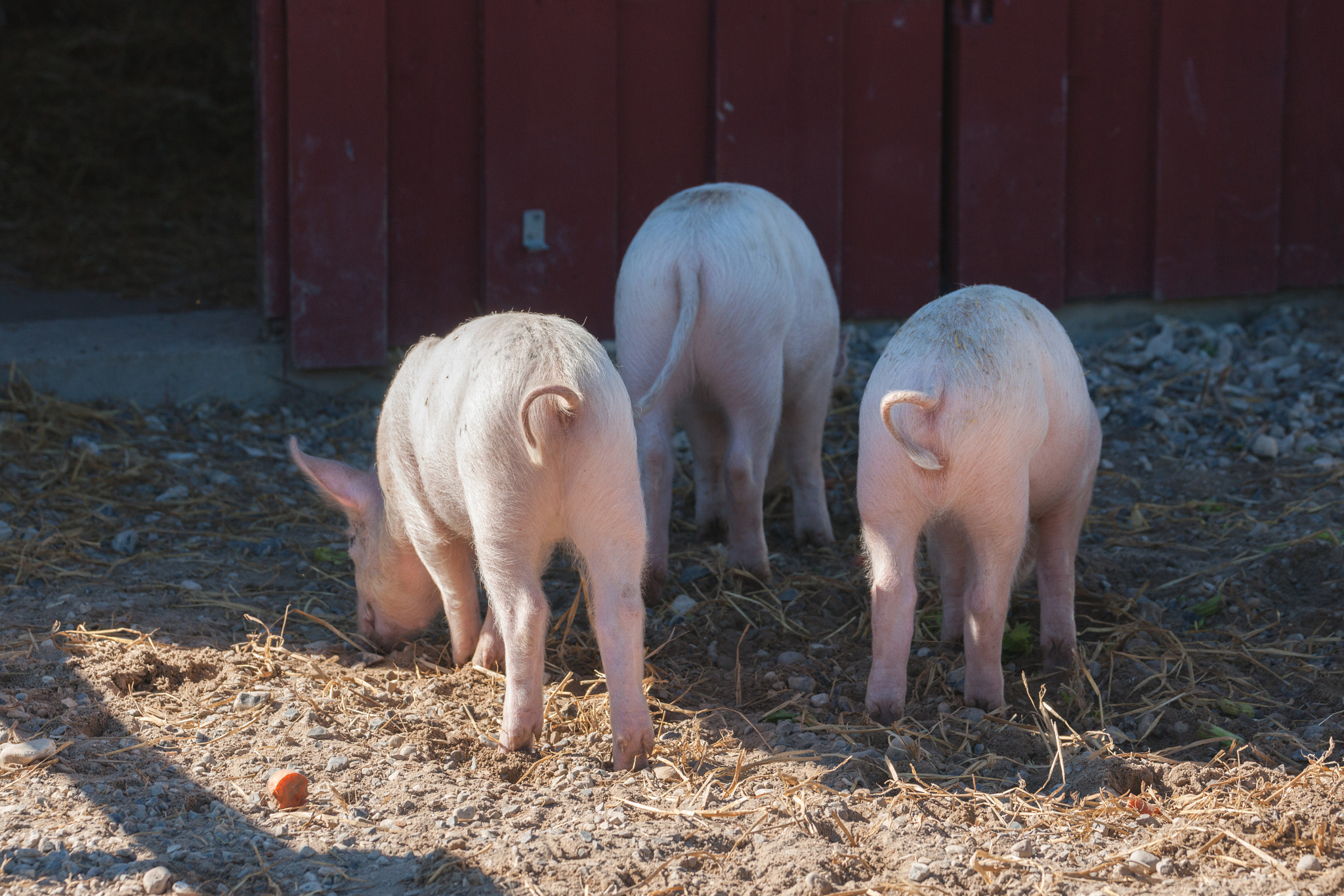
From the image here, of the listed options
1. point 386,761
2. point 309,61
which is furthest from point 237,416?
point 386,761

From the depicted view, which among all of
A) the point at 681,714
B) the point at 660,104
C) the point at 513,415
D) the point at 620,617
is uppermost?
the point at 660,104

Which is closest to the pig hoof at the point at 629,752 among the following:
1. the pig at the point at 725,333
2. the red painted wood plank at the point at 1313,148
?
the pig at the point at 725,333

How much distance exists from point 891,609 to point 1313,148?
554 cm

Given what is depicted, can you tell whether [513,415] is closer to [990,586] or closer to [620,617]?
[620,617]

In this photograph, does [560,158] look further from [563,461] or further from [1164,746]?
[1164,746]

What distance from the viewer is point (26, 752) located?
3.29 meters

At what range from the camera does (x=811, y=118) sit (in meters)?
6.84

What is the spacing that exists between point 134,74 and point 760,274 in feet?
26.7

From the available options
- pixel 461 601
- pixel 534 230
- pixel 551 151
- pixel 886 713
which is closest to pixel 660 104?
pixel 551 151

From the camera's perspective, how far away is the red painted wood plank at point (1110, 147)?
720 centimetres

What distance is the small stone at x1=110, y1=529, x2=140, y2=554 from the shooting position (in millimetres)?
4883

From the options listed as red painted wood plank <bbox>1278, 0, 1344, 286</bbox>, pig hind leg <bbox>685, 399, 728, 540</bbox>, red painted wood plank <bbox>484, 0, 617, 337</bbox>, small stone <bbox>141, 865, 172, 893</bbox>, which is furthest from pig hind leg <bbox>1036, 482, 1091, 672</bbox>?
red painted wood plank <bbox>1278, 0, 1344, 286</bbox>

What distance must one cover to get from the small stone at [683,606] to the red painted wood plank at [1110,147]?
3888 millimetres

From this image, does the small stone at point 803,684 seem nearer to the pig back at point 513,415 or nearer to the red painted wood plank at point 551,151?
the pig back at point 513,415
